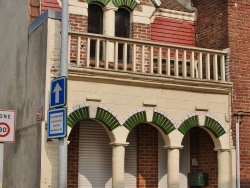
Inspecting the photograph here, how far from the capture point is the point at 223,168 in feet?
47.5

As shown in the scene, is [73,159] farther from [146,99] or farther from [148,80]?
[148,80]

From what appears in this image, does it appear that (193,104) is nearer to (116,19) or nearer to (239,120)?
(239,120)

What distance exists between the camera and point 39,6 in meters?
14.8

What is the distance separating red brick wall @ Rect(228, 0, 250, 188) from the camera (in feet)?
48.5

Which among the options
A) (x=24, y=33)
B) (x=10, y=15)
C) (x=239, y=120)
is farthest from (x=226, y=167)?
(x=10, y=15)

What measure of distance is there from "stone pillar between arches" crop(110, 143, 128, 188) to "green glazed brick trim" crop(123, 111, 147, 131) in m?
0.47

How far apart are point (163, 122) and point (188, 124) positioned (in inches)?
28.6

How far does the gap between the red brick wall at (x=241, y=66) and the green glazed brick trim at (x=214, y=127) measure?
41 cm

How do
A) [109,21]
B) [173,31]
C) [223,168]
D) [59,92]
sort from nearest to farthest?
[59,92], [223,168], [109,21], [173,31]

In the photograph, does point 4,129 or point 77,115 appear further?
point 77,115

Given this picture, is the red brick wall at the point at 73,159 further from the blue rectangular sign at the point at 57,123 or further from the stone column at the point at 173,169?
the blue rectangular sign at the point at 57,123

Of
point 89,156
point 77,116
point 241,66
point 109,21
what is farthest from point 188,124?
point 109,21

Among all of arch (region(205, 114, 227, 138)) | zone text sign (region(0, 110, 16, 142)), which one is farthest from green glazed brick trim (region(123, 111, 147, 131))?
zone text sign (region(0, 110, 16, 142))

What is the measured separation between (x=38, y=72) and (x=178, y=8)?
603 centimetres
